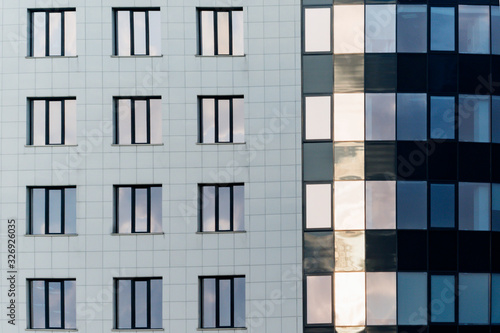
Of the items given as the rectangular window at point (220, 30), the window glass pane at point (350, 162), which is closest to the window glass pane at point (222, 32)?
the rectangular window at point (220, 30)

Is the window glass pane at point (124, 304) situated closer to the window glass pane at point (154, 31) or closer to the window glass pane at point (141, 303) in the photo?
the window glass pane at point (141, 303)

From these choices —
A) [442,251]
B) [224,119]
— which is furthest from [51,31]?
[442,251]

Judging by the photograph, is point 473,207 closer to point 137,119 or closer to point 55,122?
point 137,119

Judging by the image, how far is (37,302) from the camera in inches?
932

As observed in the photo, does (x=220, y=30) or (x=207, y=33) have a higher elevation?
(x=220, y=30)

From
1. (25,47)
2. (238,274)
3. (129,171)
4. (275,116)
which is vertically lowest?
(238,274)

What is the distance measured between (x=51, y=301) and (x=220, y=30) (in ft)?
44.8

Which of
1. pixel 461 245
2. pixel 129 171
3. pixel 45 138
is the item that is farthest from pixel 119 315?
pixel 461 245

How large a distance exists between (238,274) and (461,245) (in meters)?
9.40

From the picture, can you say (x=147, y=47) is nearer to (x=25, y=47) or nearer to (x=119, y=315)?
(x=25, y=47)

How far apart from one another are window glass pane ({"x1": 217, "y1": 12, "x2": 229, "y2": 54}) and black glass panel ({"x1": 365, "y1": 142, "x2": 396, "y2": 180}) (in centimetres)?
755

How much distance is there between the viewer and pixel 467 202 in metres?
23.7

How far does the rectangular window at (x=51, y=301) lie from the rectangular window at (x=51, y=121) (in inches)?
235

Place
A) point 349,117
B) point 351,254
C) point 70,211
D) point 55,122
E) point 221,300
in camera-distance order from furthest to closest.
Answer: point 55,122 → point 70,211 → point 349,117 → point 221,300 → point 351,254
